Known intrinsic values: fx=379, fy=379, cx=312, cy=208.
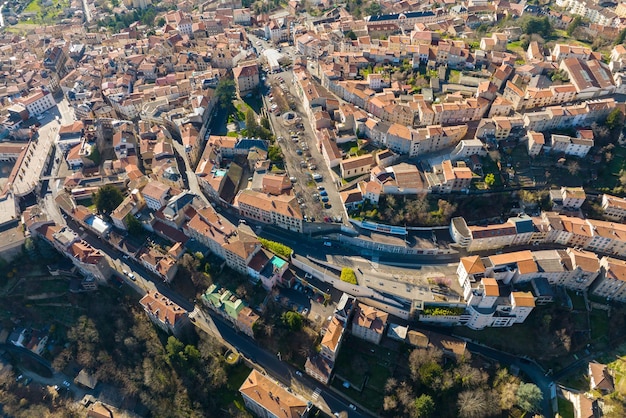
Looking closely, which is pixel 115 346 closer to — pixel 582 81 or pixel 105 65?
pixel 105 65

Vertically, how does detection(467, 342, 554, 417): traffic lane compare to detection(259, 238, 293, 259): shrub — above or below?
below

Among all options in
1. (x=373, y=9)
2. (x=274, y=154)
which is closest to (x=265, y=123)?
(x=274, y=154)

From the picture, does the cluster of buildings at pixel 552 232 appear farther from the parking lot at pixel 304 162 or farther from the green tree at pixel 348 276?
the parking lot at pixel 304 162

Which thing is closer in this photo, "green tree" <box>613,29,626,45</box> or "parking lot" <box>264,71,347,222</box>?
"parking lot" <box>264,71,347,222</box>

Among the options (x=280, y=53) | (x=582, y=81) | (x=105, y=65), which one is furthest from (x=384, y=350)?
(x=105, y=65)

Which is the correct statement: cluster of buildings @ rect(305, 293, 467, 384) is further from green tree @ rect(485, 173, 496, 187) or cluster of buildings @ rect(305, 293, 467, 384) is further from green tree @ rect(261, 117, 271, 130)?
green tree @ rect(261, 117, 271, 130)

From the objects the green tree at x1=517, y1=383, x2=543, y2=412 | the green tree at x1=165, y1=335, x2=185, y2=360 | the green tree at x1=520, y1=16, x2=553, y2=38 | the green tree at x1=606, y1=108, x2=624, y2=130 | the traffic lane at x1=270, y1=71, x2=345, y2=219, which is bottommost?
the green tree at x1=165, y1=335, x2=185, y2=360

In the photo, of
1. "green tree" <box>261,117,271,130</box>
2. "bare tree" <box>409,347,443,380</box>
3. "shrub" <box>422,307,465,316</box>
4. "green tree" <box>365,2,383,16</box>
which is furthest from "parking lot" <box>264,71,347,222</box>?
"green tree" <box>365,2,383,16</box>
